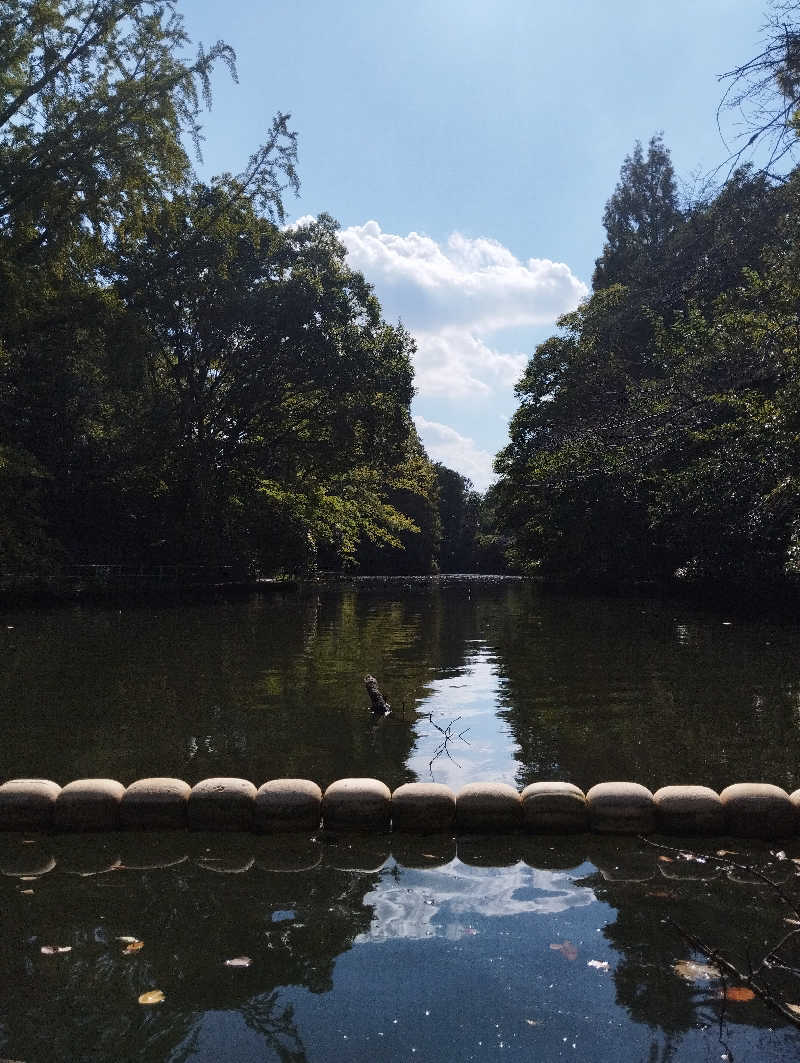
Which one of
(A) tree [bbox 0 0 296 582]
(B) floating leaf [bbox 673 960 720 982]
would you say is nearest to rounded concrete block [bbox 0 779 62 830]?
(B) floating leaf [bbox 673 960 720 982]

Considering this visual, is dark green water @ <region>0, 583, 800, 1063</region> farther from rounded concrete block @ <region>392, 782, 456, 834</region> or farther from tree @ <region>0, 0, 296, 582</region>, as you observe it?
tree @ <region>0, 0, 296, 582</region>

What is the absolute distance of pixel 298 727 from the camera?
27.1 feet

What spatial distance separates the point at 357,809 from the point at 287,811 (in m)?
0.44

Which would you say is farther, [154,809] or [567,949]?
[154,809]

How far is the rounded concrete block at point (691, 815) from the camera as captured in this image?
5.10m

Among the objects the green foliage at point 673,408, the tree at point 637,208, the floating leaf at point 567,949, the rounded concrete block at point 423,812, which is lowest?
the floating leaf at point 567,949

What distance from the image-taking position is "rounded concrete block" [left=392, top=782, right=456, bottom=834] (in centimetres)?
518

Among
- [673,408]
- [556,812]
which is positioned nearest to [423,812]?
[556,812]

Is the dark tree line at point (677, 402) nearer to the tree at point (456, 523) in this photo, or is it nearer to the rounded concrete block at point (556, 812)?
the rounded concrete block at point (556, 812)

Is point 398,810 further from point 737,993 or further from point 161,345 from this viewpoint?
point 161,345

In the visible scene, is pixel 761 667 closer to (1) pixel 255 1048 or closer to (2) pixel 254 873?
(2) pixel 254 873

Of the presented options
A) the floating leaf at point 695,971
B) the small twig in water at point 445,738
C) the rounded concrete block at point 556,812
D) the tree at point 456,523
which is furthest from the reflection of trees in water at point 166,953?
the tree at point 456,523

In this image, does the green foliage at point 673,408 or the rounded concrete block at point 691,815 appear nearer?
the rounded concrete block at point 691,815

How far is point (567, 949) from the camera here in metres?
3.69
